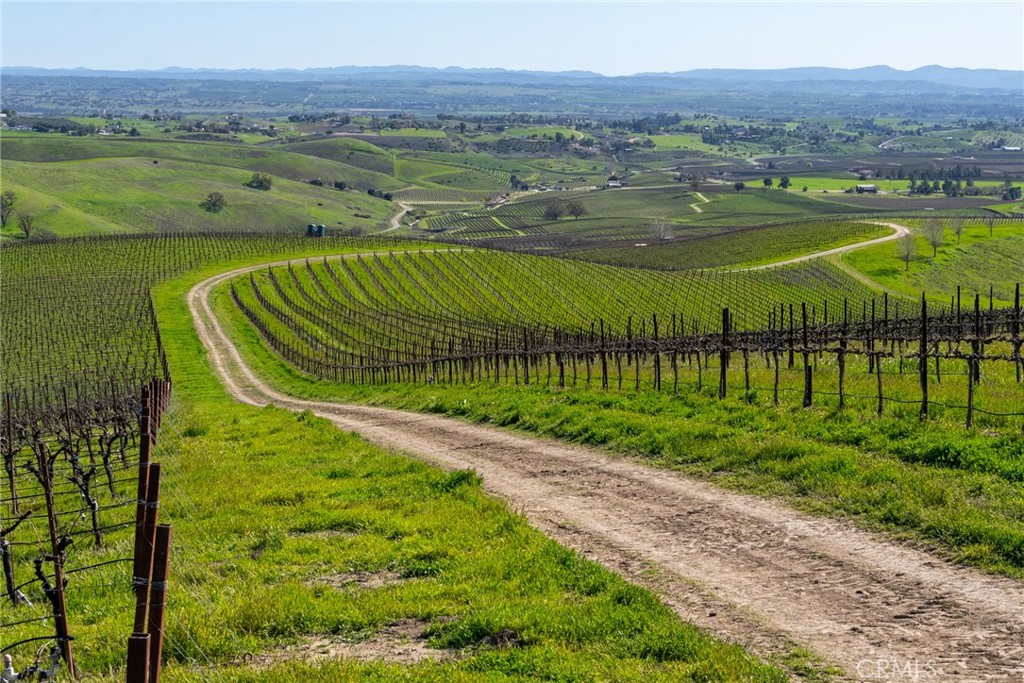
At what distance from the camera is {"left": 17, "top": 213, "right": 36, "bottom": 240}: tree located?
158262 mm

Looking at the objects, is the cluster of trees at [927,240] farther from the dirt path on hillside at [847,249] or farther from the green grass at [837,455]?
the green grass at [837,455]

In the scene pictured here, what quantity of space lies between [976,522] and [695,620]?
4467 mm

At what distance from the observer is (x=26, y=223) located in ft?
526

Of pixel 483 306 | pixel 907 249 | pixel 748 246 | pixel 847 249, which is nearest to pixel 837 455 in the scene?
pixel 483 306

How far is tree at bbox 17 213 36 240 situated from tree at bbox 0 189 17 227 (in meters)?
1.89

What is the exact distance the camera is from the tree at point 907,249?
12294cm

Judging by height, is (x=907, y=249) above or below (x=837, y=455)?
below

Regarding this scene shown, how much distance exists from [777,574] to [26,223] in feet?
562

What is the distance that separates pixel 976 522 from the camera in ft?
42.9

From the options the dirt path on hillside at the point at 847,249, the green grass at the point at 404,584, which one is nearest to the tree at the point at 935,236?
the dirt path on hillside at the point at 847,249

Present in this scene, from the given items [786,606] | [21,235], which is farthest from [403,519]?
[21,235]

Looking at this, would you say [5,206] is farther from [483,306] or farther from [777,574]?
[777,574]

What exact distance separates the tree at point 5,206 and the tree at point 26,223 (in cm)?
189

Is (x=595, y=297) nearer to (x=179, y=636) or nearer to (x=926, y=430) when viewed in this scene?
(x=926, y=430)
